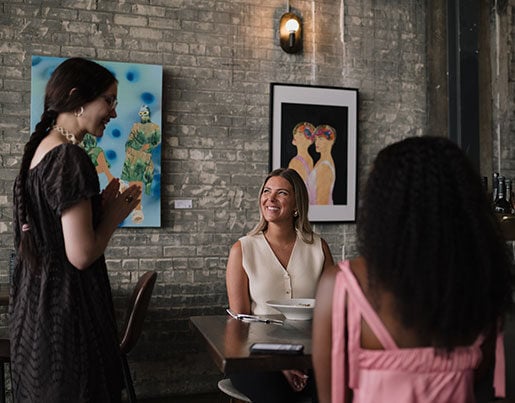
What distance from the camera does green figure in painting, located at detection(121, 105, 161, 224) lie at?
13.9 feet

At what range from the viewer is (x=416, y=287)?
1.21m

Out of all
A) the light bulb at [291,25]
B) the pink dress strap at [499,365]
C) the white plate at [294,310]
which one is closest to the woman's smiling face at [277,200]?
the white plate at [294,310]

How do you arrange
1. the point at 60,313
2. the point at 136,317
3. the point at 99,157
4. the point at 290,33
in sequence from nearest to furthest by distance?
1. the point at 60,313
2. the point at 136,317
3. the point at 99,157
4. the point at 290,33

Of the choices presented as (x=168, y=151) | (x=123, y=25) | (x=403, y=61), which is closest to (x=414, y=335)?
(x=168, y=151)

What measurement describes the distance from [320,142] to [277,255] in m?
1.90

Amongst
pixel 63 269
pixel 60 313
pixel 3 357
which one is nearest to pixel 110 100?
pixel 63 269

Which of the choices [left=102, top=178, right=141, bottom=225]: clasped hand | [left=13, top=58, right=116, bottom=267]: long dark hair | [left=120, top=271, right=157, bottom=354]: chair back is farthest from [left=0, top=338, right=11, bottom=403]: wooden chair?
[left=102, top=178, right=141, bottom=225]: clasped hand

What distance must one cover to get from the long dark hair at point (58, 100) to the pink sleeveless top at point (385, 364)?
98 cm

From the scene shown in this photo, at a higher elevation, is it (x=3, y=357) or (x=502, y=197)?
(x=502, y=197)

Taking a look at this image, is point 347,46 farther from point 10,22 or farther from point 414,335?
point 414,335

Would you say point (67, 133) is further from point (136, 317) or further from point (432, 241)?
point (136, 317)

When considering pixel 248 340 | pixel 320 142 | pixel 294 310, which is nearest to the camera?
pixel 248 340

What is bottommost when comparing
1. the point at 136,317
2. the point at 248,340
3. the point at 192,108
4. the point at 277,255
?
the point at 136,317

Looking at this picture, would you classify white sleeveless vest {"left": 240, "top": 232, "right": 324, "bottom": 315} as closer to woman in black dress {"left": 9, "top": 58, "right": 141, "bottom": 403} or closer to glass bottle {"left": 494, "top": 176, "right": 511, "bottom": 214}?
glass bottle {"left": 494, "top": 176, "right": 511, "bottom": 214}
